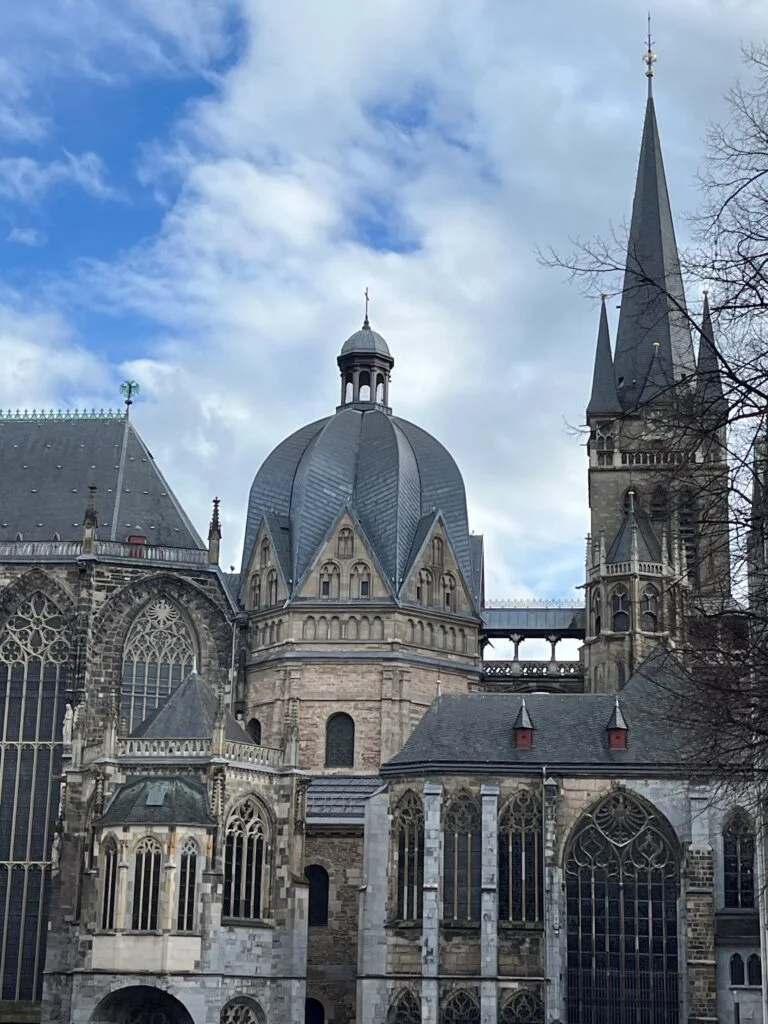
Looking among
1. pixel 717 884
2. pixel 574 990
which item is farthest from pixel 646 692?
pixel 574 990

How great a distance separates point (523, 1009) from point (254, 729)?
57.0ft

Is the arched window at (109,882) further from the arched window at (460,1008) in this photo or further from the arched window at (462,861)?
the arched window at (460,1008)

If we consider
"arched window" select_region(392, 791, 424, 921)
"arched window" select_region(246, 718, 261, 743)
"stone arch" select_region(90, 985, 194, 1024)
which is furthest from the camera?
"arched window" select_region(246, 718, 261, 743)

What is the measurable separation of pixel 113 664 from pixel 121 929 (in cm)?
1323

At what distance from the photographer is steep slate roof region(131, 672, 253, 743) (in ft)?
174

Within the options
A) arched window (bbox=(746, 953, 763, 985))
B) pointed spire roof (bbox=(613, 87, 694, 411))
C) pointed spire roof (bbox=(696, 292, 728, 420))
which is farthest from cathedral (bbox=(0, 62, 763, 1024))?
pointed spire roof (bbox=(696, 292, 728, 420))

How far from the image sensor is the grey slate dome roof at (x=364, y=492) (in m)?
63.7

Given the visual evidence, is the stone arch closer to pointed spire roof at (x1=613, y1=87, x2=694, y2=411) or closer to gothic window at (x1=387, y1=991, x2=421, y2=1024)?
gothic window at (x1=387, y1=991, x2=421, y2=1024)

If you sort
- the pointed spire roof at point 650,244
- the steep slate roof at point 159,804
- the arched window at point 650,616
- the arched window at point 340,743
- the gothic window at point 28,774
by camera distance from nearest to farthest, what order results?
the steep slate roof at point 159,804
the gothic window at point 28,774
the arched window at point 340,743
the arched window at point 650,616
the pointed spire roof at point 650,244

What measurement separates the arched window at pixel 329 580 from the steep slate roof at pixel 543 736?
9.11 metres

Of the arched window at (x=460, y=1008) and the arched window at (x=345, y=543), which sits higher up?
the arched window at (x=345, y=543)

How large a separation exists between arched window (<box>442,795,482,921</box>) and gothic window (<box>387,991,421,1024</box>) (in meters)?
2.64

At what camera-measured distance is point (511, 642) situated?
69.1m

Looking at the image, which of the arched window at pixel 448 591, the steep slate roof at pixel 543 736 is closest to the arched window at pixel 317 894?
the steep slate roof at pixel 543 736
